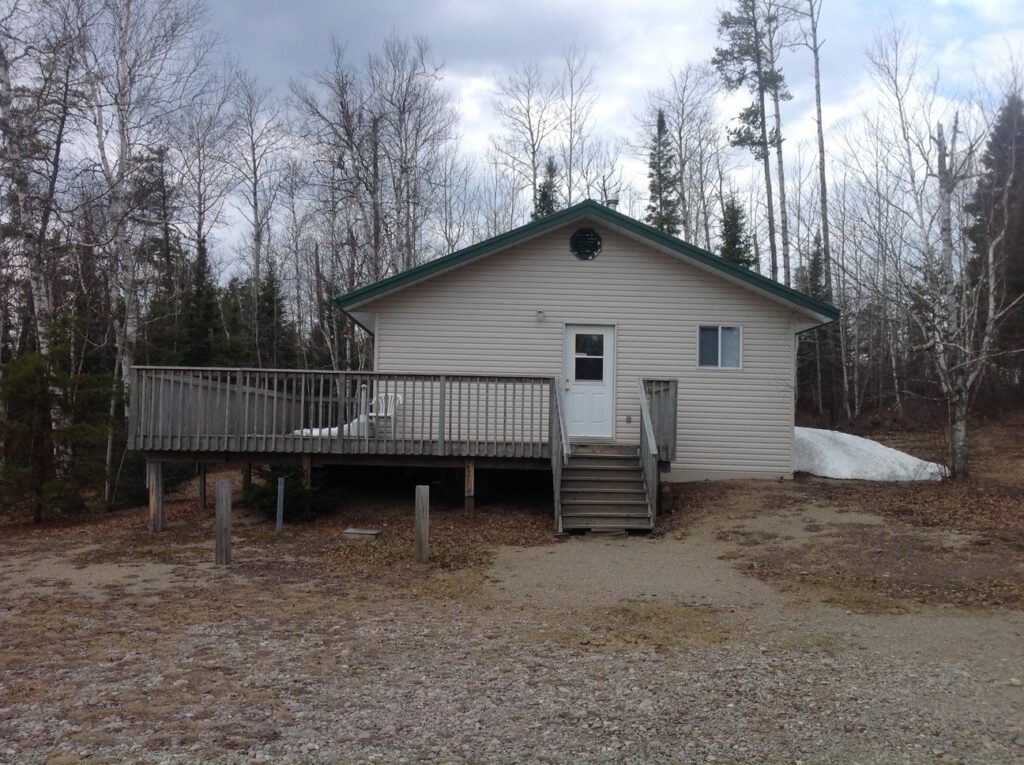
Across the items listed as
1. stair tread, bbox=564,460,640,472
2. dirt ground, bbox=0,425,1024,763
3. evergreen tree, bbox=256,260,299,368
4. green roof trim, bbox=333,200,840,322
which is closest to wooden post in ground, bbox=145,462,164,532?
dirt ground, bbox=0,425,1024,763

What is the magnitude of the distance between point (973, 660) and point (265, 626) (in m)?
5.23

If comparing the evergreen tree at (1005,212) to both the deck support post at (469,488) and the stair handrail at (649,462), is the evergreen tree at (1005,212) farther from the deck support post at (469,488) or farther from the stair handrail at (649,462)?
the deck support post at (469,488)

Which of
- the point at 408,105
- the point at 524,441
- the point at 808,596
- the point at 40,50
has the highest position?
the point at 408,105

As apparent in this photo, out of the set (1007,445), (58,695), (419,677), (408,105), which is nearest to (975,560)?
(419,677)

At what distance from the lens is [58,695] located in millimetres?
4996

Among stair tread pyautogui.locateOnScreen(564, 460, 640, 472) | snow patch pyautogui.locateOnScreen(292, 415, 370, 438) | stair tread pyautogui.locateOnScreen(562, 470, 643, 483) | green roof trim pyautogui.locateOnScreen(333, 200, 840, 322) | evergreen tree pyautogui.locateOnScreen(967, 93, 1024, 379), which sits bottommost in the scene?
stair tread pyautogui.locateOnScreen(562, 470, 643, 483)

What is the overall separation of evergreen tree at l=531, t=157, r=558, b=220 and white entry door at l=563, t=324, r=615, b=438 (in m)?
17.8

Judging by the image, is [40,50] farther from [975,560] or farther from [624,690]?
[975,560]

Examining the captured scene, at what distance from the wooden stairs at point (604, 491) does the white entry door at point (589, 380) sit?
1.13 m

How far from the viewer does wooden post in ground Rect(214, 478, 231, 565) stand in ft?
31.1

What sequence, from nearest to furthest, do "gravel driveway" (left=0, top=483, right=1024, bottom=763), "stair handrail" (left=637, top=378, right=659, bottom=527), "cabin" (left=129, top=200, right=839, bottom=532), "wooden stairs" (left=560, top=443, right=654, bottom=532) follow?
1. "gravel driveway" (left=0, top=483, right=1024, bottom=763)
2. "wooden stairs" (left=560, top=443, right=654, bottom=532)
3. "stair handrail" (left=637, top=378, right=659, bottom=527)
4. "cabin" (left=129, top=200, right=839, bottom=532)

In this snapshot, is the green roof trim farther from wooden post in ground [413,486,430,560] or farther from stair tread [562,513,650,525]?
wooden post in ground [413,486,430,560]

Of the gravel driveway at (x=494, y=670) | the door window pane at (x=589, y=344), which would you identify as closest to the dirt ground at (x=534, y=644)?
the gravel driveway at (x=494, y=670)

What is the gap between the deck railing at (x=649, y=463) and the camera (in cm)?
1124
